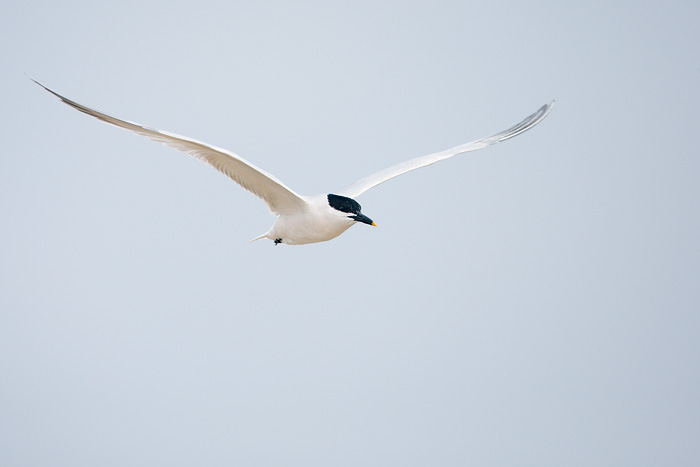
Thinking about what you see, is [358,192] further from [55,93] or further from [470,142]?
[55,93]

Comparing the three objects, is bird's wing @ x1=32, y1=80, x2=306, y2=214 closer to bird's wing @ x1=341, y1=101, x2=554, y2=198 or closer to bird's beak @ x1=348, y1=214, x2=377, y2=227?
bird's beak @ x1=348, y1=214, x2=377, y2=227

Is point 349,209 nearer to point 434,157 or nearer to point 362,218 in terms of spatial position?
point 362,218

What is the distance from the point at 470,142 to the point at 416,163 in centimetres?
56

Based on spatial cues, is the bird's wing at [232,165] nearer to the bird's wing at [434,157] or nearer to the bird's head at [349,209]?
the bird's head at [349,209]

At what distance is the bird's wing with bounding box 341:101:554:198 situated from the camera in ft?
18.7

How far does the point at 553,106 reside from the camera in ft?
21.3

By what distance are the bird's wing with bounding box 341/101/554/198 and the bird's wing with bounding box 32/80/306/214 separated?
0.62 m

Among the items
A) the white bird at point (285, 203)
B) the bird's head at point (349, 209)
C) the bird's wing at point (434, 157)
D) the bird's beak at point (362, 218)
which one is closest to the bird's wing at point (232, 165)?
the white bird at point (285, 203)

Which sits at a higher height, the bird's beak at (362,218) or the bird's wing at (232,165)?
the bird's wing at (232,165)

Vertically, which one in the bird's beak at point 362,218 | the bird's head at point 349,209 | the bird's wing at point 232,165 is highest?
the bird's wing at point 232,165

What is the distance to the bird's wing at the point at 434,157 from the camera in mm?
5711

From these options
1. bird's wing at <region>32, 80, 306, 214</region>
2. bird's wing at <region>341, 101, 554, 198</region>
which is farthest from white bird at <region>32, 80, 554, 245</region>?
bird's wing at <region>341, 101, 554, 198</region>

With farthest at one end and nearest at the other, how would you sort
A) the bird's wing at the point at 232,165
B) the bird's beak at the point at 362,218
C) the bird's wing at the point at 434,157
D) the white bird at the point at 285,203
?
1. the bird's wing at the point at 434,157
2. the bird's beak at the point at 362,218
3. the white bird at the point at 285,203
4. the bird's wing at the point at 232,165

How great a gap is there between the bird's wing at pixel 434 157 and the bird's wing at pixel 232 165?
0.62 metres
